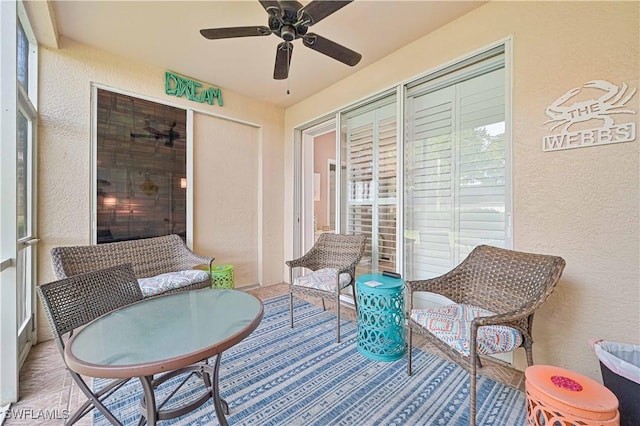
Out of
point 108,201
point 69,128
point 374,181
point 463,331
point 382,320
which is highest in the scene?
point 69,128

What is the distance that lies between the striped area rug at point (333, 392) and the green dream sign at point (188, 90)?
2.90 metres

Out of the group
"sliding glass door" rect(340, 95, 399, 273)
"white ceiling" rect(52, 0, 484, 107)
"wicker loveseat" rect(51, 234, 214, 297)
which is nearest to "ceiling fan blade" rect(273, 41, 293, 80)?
"white ceiling" rect(52, 0, 484, 107)

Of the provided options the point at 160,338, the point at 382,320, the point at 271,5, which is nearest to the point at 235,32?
the point at 271,5

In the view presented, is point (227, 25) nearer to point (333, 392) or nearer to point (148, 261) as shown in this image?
point (148, 261)

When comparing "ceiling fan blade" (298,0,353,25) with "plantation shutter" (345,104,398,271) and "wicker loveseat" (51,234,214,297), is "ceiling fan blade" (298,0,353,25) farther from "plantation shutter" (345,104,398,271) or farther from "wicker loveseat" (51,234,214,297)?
"wicker loveseat" (51,234,214,297)

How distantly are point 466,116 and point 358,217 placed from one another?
154cm

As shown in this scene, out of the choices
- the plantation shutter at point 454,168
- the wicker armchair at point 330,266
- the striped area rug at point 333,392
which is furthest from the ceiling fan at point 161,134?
the plantation shutter at point 454,168

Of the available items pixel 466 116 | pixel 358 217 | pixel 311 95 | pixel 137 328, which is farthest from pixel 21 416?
pixel 311 95

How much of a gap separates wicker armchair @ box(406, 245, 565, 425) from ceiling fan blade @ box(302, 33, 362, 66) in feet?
5.89

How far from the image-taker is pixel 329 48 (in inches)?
77.1

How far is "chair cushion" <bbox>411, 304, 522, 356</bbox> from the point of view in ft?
4.73

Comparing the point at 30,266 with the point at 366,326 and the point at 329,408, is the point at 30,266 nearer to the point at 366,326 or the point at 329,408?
the point at 329,408

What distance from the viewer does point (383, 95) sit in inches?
114

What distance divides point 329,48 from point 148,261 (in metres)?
2.69
